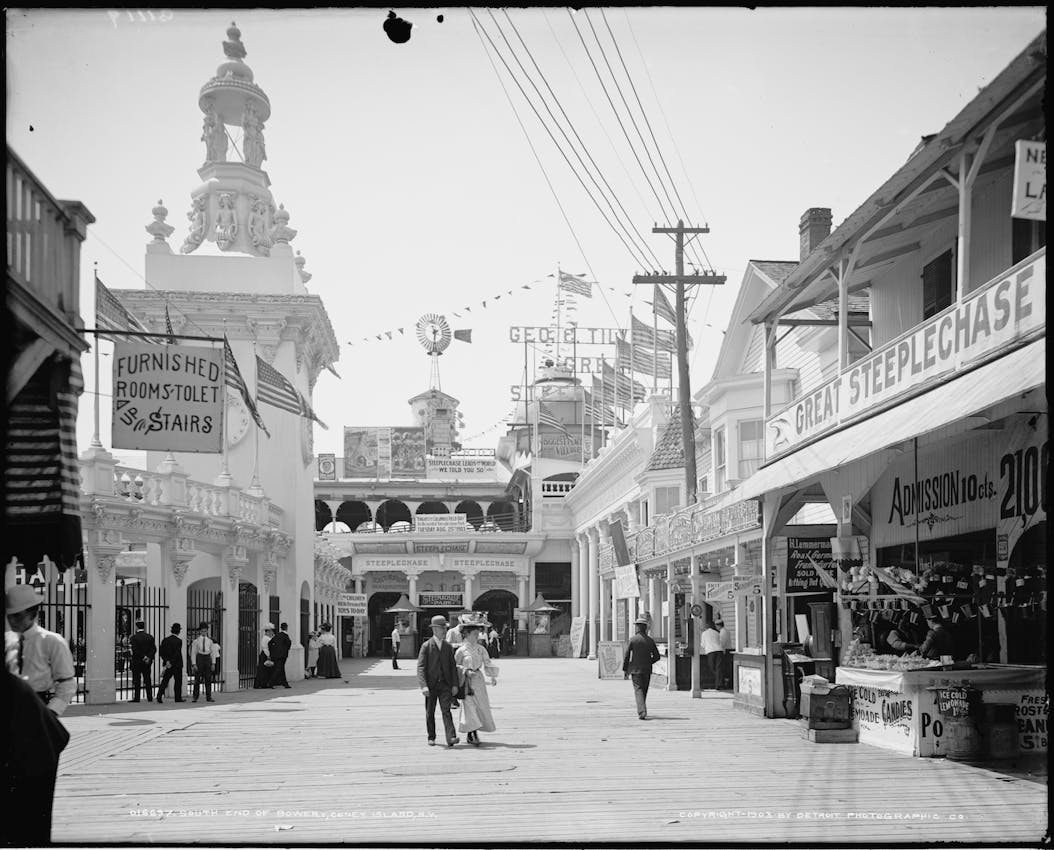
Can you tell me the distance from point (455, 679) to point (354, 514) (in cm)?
5955

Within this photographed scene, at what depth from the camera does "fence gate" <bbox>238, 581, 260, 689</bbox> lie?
32438 millimetres

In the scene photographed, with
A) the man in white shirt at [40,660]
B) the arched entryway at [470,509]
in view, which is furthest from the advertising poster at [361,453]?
the man in white shirt at [40,660]

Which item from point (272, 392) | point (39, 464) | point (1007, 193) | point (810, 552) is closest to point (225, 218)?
point (272, 392)

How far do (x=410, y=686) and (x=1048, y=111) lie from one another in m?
25.4

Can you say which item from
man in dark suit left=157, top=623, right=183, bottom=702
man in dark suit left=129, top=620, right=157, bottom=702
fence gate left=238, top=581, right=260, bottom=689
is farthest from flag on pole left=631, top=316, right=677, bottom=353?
man in dark suit left=129, top=620, right=157, bottom=702

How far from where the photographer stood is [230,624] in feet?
95.4

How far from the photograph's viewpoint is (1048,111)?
26.8 feet

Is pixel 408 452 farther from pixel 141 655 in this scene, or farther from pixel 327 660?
pixel 141 655

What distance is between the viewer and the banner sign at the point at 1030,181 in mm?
8508

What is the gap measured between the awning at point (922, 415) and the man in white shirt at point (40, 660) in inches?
275

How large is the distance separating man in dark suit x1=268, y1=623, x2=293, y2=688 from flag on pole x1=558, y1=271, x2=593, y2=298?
22.6 metres

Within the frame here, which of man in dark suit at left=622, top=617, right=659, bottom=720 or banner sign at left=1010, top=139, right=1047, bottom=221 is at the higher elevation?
banner sign at left=1010, top=139, right=1047, bottom=221

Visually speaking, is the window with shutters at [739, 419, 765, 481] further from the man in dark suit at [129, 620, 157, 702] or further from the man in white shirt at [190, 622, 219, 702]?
the man in dark suit at [129, 620, 157, 702]

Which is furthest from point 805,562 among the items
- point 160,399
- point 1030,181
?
point 1030,181
